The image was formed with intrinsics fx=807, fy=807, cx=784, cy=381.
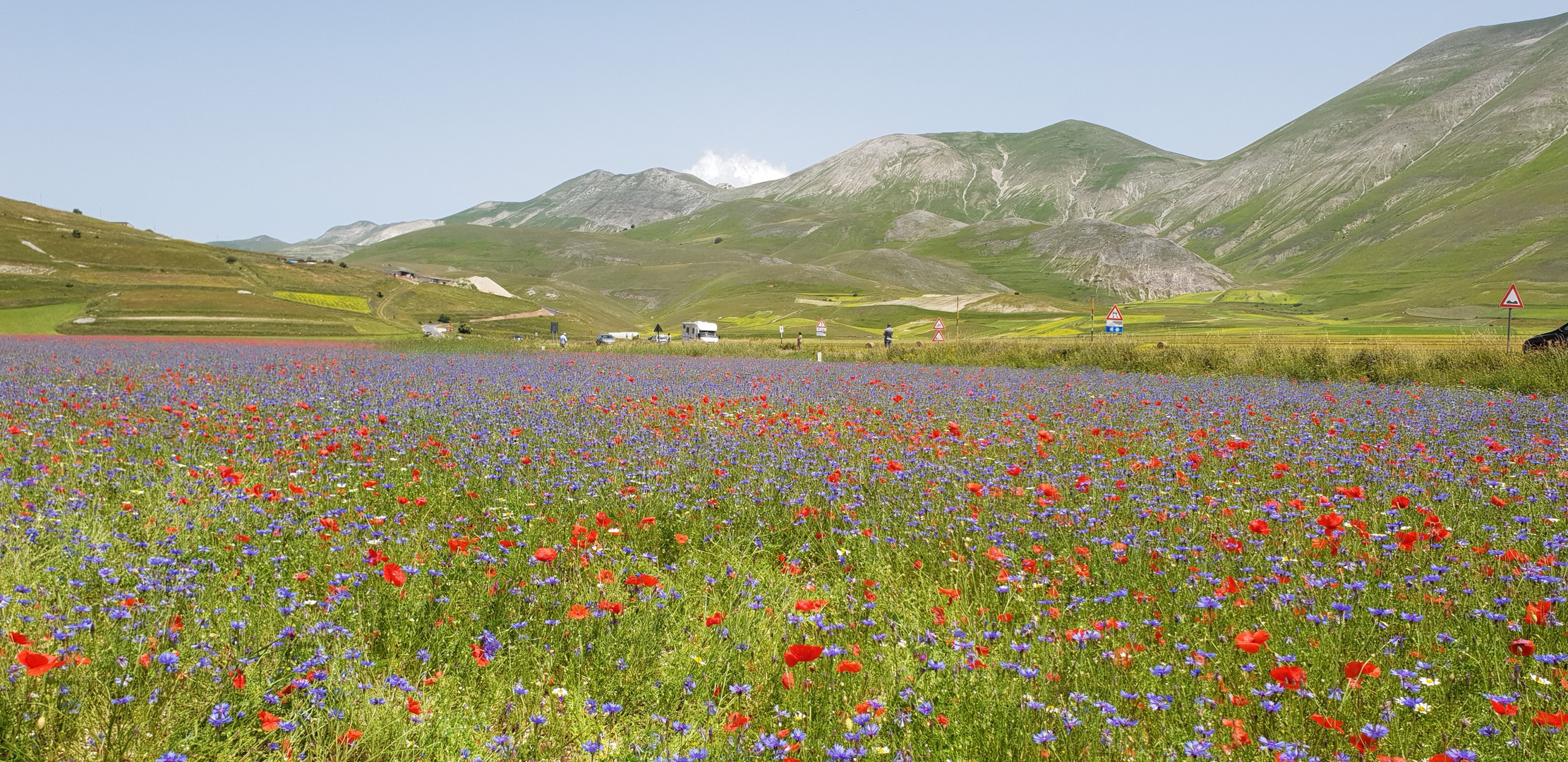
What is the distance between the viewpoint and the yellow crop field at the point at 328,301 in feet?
332

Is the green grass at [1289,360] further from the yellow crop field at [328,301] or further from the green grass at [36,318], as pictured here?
the yellow crop field at [328,301]

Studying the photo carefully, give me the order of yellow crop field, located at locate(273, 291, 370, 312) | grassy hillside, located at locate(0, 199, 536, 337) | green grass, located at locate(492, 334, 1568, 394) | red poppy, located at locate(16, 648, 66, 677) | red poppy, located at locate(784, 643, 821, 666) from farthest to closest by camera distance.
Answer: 1. yellow crop field, located at locate(273, 291, 370, 312)
2. grassy hillside, located at locate(0, 199, 536, 337)
3. green grass, located at locate(492, 334, 1568, 394)
4. red poppy, located at locate(784, 643, 821, 666)
5. red poppy, located at locate(16, 648, 66, 677)

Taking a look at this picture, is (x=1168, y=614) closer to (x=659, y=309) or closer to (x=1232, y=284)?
(x=659, y=309)

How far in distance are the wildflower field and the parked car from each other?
15.8m

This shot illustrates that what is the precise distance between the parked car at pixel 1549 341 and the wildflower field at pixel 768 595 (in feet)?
51.9

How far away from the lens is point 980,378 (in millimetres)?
19391

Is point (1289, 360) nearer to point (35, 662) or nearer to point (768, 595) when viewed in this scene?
point (768, 595)

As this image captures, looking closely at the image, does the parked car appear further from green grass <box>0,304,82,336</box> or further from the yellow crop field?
the yellow crop field

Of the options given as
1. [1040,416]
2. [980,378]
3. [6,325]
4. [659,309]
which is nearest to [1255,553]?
[1040,416]

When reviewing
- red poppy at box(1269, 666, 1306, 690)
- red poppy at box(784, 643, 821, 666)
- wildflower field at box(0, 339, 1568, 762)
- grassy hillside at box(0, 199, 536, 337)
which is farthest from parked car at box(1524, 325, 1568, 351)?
grassy hillside at box(0, 199, 536, 337)

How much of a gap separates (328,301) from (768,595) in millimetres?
118436

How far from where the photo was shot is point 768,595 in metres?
4.86

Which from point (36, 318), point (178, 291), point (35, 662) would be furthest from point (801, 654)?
point (178, 291)

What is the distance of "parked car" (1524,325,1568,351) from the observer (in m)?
21.0
